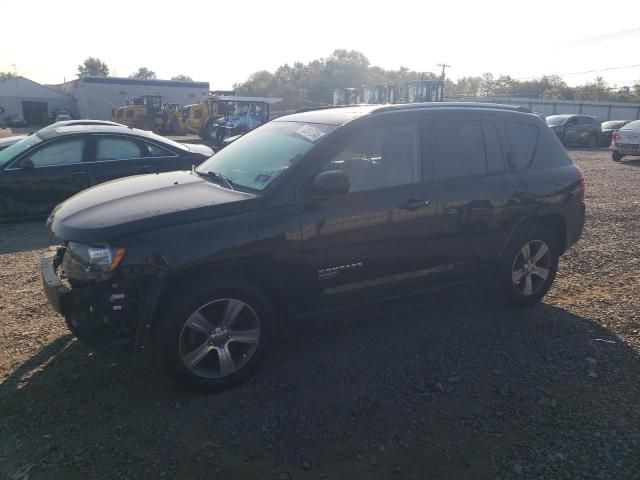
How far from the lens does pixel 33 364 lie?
3.68 meters

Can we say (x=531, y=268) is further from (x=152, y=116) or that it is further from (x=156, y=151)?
(x=152, y=116)

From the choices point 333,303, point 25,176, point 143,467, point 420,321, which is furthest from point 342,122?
point 25,176

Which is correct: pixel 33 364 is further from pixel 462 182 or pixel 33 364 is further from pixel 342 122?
pixel 462 182

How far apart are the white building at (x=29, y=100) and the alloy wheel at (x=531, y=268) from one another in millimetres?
56522

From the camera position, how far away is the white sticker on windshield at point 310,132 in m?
3.76

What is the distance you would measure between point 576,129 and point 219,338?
86.3 ft

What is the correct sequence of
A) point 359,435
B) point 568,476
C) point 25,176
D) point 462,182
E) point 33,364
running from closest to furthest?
point 568,476
point 359,435
point 33,364
point 462,182
point 25,176

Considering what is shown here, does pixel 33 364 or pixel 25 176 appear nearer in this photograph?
pixel 33 364

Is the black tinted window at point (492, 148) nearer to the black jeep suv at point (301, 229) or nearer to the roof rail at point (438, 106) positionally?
the black jeep suv at point (301, 229)

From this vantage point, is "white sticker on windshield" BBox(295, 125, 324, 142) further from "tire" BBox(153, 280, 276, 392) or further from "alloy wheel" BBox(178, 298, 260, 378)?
"alloy wheel" BBox(178, 298, 260, 378)

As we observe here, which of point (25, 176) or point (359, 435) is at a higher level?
point (25, 176)

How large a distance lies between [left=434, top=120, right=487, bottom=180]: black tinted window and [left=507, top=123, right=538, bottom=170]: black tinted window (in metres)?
0.39

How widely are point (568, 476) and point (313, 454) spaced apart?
139cm

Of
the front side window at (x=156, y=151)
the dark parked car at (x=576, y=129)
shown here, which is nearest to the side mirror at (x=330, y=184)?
the front side window at (x=156, y=151)
